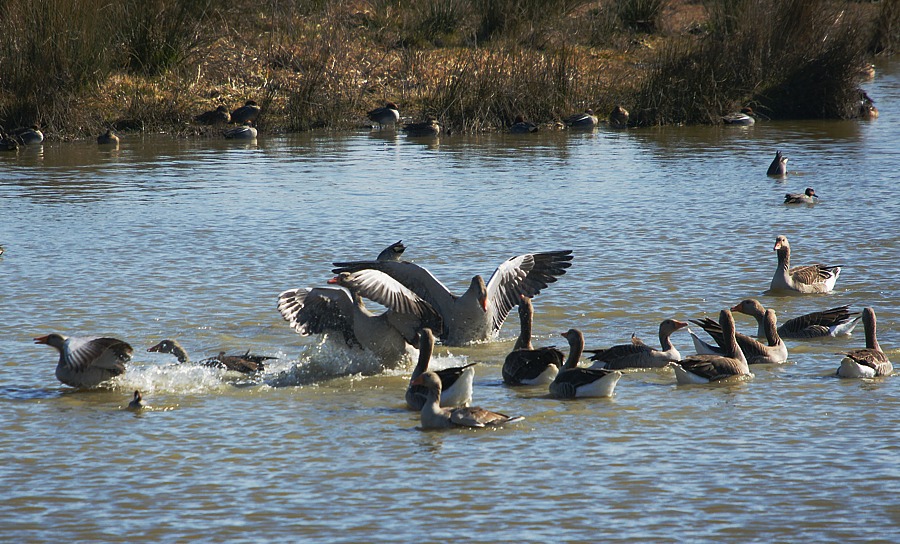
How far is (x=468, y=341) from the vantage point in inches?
410

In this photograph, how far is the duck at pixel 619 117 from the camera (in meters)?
Result: 26.2

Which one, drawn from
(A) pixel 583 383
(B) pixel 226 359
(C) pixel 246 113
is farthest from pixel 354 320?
(C) pixel 246 113

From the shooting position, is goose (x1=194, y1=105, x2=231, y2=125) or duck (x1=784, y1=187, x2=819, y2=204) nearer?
duck (x1=784, y1=187, x2=819, y2=204)

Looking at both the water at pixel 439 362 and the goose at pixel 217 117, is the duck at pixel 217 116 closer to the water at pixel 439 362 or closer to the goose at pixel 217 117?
the goose at pixel 217 117

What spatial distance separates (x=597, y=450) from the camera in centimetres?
729

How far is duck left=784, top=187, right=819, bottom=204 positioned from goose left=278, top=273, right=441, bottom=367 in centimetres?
881

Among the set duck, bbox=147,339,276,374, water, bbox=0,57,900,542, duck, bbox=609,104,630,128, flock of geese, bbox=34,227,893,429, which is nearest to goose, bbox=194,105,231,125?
water, bbox=0,57,900,542

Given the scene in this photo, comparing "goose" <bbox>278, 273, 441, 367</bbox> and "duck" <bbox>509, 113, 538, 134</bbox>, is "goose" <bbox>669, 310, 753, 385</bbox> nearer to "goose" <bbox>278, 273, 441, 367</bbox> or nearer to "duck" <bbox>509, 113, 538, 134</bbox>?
"goose" <bbox>278, 273, 441, 367</bbox>

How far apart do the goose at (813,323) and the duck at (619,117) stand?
53.7ft

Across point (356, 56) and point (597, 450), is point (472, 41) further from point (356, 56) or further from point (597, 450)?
point (597, 450)

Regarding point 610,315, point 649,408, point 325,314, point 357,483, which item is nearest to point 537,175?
point 610,315

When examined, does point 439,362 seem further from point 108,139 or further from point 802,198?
point 108,139

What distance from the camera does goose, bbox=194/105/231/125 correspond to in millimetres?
25172

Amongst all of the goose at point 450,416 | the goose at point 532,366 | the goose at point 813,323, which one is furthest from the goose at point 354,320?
the goose at point 813,323
